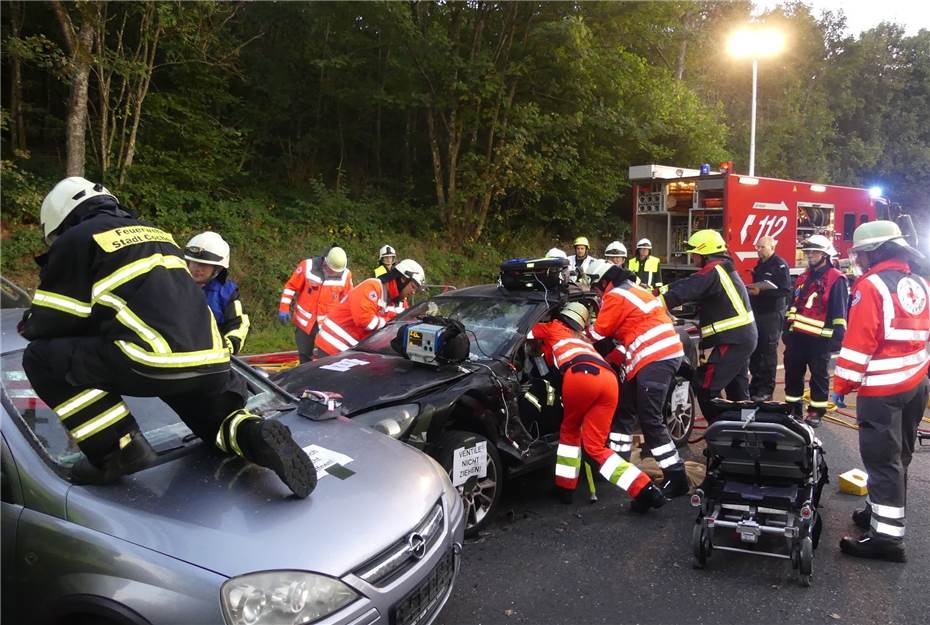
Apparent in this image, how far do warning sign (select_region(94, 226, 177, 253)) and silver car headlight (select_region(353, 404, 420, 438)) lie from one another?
1.57 meters

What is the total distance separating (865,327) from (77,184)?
397cm

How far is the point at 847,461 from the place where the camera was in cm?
536

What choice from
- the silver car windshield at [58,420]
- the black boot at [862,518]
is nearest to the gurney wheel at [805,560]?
Result: the black boot at [862,518]

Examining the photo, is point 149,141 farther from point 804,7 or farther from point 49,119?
point 804,7

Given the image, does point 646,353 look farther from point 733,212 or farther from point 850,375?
point 733,212

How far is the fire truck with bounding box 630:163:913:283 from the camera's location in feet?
39.8

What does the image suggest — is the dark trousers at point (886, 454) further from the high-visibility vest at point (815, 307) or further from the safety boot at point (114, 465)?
the safety boot at point (114, 465)

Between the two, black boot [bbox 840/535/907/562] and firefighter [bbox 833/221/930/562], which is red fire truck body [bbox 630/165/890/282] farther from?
black boot [bbox 840/535/907/562]

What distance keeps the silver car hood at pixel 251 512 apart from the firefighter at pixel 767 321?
5030mm

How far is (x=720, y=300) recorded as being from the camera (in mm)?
5387

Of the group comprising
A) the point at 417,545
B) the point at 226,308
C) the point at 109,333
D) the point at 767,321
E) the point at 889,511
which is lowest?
the point at 889,511

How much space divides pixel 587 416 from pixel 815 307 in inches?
141

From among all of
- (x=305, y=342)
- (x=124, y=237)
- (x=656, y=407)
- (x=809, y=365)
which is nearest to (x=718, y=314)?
(x=656, y=407)

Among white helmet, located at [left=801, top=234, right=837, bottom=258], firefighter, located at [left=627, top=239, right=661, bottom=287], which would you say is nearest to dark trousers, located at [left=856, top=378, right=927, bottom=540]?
white helmet, located at [left=801, top=234, right=837, bottom=258]
